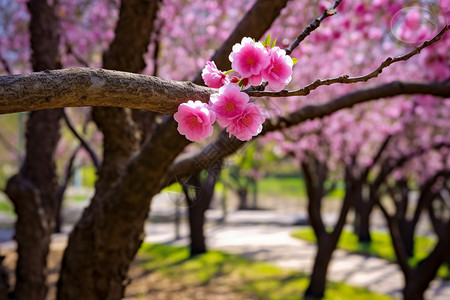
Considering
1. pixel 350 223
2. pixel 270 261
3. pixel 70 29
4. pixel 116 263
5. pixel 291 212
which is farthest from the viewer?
pixel 291 212

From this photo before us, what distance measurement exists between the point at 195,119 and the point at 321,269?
28.0 feet

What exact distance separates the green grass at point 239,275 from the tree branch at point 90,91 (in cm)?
775

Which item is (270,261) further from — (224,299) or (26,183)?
(26,183)

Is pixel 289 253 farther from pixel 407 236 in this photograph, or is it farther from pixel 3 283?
pixel 3 283

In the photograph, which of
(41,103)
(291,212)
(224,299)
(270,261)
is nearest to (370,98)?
(41,103)

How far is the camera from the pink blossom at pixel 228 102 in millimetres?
1623

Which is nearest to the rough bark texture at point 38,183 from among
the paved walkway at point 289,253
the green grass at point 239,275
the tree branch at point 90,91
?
the tree branch at point 90,91

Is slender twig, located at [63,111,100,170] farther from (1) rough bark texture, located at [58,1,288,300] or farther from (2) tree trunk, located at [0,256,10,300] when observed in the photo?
(2) tree trunk, located at [0,256,10,300]

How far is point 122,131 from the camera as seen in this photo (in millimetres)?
4066

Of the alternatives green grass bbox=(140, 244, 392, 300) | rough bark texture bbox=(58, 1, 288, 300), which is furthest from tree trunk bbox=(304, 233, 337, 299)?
rough bark texture bbox=(58, 1, 288, 300)

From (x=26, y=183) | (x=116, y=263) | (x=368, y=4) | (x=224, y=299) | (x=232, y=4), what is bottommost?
(x=224, y=299)

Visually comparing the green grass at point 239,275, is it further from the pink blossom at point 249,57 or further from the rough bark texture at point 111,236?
the pink blossom at point 249,57

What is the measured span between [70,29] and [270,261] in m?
7.79

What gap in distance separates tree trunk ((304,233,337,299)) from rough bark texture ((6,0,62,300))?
235 inches
